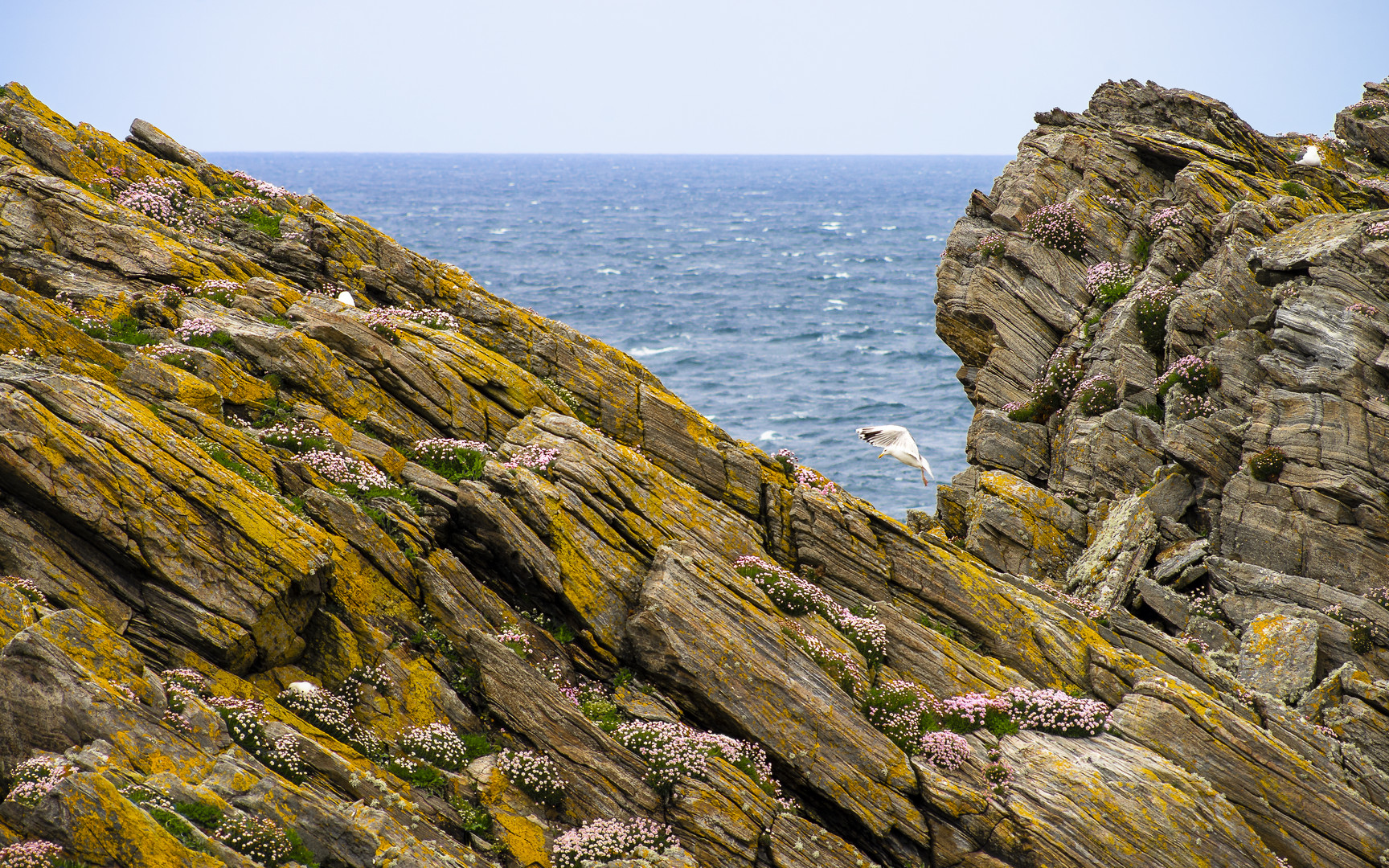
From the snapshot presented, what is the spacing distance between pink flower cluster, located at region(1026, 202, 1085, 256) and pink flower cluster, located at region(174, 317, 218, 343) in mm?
26922

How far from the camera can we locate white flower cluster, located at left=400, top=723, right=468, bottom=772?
539 inches

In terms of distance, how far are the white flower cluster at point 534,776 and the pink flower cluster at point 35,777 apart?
5.86 m

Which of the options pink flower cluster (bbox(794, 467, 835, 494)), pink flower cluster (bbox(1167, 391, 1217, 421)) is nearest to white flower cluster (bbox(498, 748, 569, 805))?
pink flower cluster (bbox(794, 467, 835, 494))

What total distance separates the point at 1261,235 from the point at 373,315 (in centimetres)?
2638

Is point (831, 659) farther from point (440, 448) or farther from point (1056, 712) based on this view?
point (440, 448)

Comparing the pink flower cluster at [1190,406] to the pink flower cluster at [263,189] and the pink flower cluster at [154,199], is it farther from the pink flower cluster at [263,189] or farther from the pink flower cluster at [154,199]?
the pink flower cluster at [154,199]

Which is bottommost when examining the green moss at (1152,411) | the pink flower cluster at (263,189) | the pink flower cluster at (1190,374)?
the green moss at (1152,411)

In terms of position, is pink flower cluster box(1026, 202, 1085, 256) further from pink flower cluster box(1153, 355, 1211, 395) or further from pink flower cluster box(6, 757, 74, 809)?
pink flower cluster box(6, 757, 74, 809)

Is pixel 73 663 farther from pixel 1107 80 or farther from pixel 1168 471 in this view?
pixel 1107 80

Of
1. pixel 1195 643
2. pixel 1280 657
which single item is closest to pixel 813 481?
pixel 1195 643

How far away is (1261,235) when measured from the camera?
1071 inches

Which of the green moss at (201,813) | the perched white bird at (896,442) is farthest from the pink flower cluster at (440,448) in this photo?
the perched white bird at (896,442)

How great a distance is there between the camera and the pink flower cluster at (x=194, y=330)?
18.6 meters

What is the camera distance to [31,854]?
9.54 m
